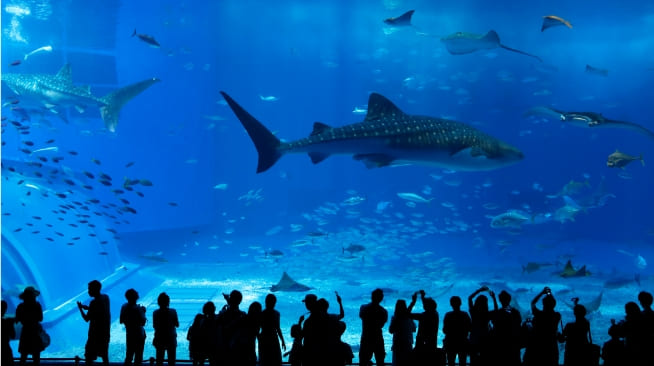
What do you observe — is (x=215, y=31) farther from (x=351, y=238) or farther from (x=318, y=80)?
(x=351, y=238)

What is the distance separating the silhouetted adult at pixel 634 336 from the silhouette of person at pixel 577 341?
261 millimetres

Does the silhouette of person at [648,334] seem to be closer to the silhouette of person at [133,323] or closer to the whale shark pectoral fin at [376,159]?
the whale shark pectoral fin at [376,159]

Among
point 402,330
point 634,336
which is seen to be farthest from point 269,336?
point 634,336

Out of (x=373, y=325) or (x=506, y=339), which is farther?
(x=373, y=325)

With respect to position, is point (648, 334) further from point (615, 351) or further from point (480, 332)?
point (480, 332)

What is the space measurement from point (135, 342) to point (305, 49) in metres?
30.7

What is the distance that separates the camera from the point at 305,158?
129 ft

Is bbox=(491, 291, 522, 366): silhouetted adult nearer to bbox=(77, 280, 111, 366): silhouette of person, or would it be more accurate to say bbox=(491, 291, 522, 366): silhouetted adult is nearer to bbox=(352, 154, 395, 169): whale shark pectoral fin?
bbox=(352, 154, 395, 169): whale shark pectoral fin

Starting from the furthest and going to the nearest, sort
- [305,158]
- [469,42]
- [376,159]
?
[305,158] < [469,42] < [376,159]

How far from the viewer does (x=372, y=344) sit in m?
3.18

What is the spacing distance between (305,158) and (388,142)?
34.8 metres

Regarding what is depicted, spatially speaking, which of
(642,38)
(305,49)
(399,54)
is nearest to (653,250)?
(642,38)

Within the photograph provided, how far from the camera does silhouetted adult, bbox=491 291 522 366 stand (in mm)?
3010

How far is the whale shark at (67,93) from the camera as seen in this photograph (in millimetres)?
8766
